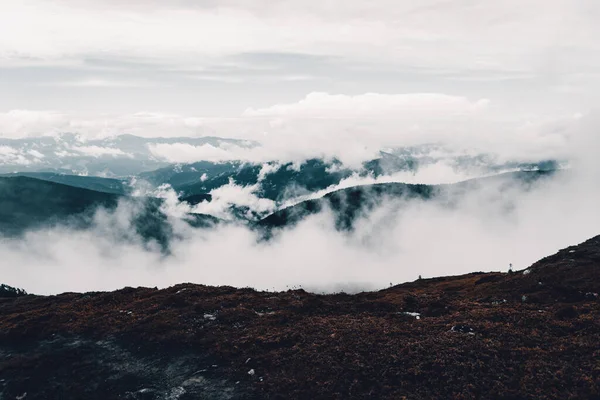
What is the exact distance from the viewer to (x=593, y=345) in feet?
82.1

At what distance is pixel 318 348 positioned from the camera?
93.9 ft

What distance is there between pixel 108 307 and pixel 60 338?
957 cm

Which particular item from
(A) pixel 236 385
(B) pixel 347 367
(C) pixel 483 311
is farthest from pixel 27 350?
(C) pixel 483 311

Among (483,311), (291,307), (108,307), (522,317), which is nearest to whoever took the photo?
(522,317)

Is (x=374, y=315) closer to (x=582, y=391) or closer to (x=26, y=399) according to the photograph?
(x=582, y=391)

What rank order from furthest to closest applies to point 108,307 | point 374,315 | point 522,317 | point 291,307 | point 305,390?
1. point 108,307
2. point 291,307
3. point 374,315
4. point 522,317
5. point 305,390

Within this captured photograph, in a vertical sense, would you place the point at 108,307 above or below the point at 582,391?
above

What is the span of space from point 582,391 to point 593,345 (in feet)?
19.2

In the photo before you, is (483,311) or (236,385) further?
(483,311)

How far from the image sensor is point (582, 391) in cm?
2073

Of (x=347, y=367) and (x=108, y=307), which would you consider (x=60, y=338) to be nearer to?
(x=108, y=307)

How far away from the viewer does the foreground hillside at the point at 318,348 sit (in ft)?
76.4

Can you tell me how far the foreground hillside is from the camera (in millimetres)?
23297

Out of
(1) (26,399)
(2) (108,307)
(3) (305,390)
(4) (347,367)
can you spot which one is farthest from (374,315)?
(2) (108,307)
